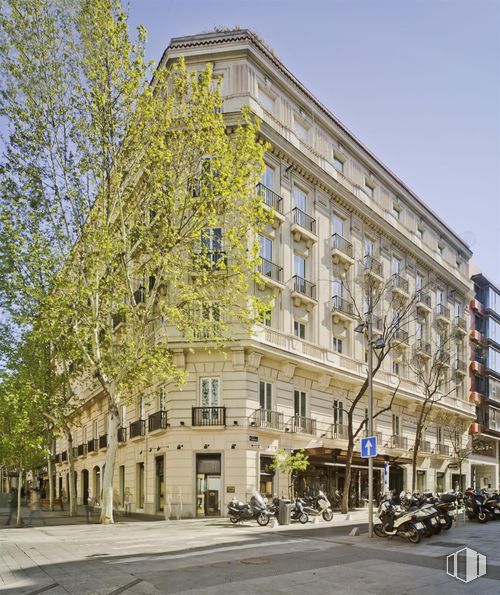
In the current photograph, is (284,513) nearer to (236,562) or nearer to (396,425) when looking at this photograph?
(236,562)

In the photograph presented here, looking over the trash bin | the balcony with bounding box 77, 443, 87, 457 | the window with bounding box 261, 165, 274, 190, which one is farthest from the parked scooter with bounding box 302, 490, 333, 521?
the balcony with bounding box 77, 443, 87, 457

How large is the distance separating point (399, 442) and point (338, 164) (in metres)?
18.4

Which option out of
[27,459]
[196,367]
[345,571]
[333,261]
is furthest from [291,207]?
[345,571]

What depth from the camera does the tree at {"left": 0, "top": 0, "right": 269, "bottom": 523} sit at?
2202cm

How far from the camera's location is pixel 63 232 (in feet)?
75.6

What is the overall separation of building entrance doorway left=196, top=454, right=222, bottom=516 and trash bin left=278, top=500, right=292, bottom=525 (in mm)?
5278

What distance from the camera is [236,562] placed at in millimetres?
13414

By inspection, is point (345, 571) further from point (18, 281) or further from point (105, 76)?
point (105, 76)

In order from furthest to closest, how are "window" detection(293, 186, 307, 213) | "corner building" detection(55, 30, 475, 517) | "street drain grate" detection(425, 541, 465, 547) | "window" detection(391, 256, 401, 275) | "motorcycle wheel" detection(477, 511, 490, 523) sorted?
"window" detection(391, 256, 401, 275), "window" detection(293, 186, 307, 213), "corner building" detection(55, 30, 475, 517), "motorcycle wheel" detection(477, 511, 490, 523), "street drain grate" detection(425, 541, 465, 547)

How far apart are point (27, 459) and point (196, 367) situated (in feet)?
27.5

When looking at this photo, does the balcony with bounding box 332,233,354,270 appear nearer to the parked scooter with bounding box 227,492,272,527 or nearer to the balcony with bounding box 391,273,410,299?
the balcony with bounding box 391,273,410,299

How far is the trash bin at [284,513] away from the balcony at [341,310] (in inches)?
544

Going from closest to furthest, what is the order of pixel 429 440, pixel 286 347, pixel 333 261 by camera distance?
pixel 286 347
pixel 333 261
pixel 429 440

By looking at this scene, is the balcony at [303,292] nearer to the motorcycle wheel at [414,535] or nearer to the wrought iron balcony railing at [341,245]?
the wrought iron balcony railing at [341,245]
